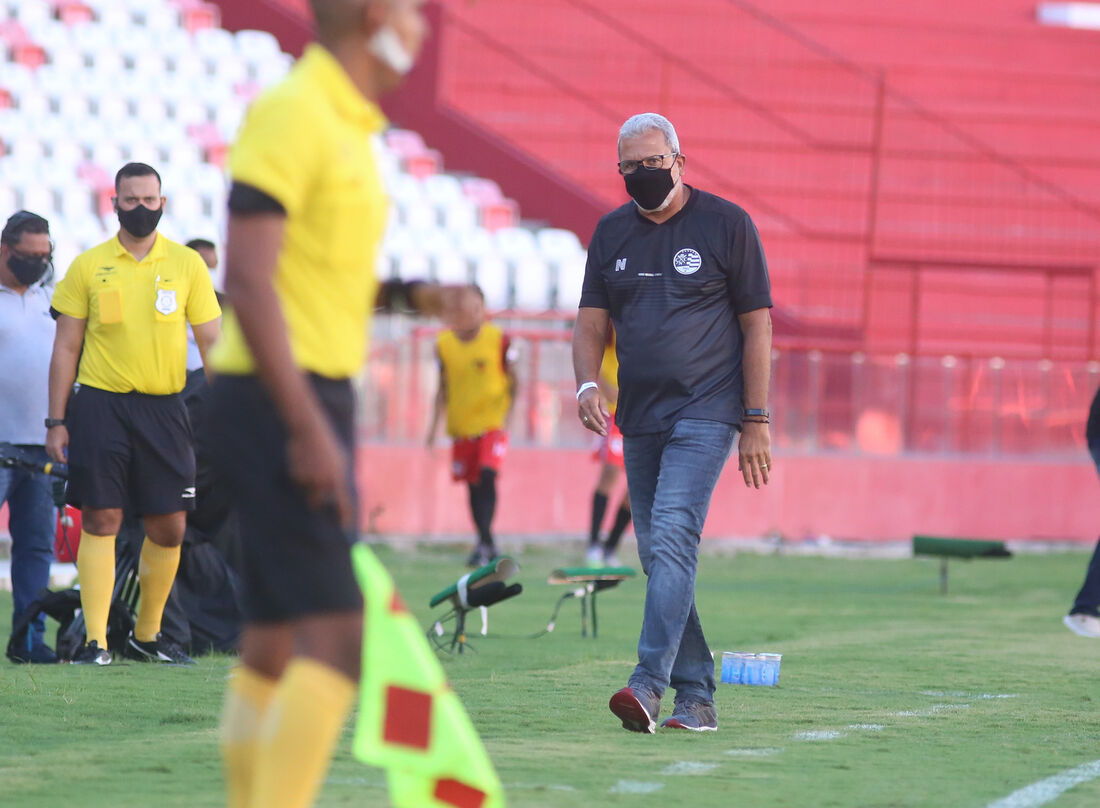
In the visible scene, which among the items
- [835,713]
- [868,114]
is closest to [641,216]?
[835,713]

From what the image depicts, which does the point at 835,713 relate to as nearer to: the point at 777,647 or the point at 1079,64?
the point at 777,647

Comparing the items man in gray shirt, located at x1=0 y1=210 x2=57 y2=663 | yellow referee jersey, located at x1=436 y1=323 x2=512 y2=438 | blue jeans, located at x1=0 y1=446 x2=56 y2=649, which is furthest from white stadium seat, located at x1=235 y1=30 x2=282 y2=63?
blue jeans, located at x1=0 y1=446 x2=56 y2=649

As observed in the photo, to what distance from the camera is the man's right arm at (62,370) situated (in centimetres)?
755

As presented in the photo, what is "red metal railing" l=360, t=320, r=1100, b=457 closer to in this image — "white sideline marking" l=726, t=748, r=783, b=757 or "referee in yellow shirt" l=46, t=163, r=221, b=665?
"referee in yellow shirt" l=46, t=163, r=221, b=665

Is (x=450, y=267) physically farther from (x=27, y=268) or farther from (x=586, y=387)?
(x=586, y=387)

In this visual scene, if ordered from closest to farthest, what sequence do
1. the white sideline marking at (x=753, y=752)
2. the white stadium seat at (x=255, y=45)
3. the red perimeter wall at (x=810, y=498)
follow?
1. the white sideline marking at (x=753, y=752)
2. the red perimeter wall at (x=810, y=498)
3. the white stadium seat at (x=255, y=45)

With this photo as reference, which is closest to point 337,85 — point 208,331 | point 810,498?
point 208,331

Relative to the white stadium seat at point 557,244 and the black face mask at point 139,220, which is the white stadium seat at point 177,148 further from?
the black face mask at point 139,220

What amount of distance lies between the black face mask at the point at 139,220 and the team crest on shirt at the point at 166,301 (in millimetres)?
255

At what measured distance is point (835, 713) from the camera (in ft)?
21.9

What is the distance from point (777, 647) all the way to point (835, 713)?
262 centimetres

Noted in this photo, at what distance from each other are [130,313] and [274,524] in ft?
14.0

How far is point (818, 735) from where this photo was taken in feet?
19.9

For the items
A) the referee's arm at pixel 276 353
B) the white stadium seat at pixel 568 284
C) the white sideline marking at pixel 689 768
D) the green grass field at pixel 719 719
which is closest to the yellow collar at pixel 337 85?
the referee's arm at pixel 276 353
